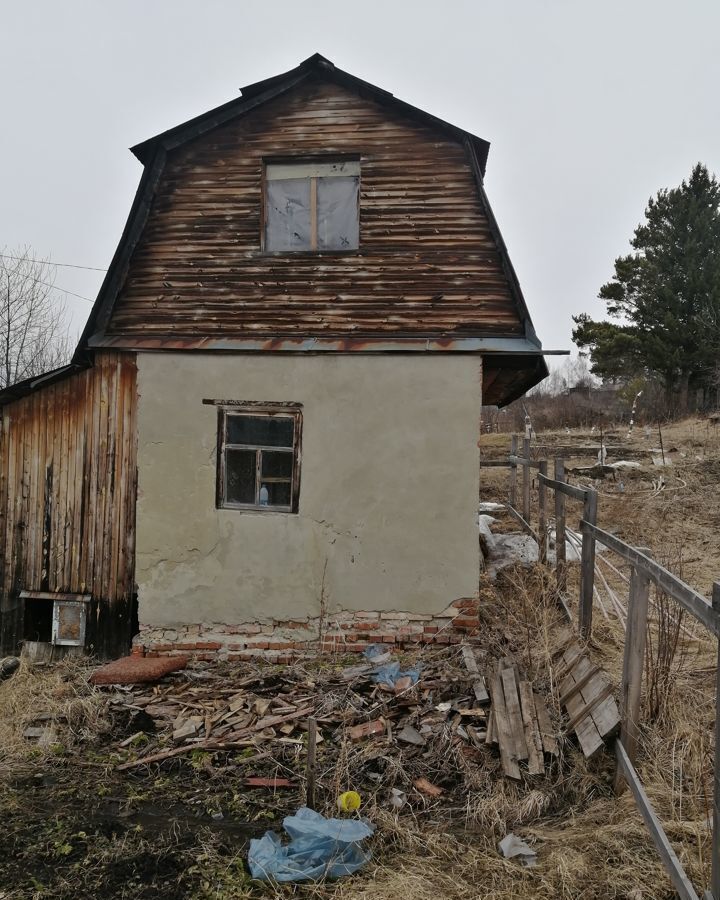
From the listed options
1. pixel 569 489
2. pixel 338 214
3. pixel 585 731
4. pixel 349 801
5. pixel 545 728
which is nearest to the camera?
pixel 349 801

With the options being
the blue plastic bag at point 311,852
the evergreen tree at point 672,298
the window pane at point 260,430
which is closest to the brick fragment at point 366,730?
the blue plastic bag at point 311,852

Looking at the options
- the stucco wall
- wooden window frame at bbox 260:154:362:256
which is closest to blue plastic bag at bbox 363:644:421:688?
the stucco wall

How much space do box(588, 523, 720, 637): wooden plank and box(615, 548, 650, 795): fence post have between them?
0.35ft

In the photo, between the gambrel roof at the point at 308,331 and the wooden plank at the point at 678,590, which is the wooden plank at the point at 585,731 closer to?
the wooden plank at the point at 678,590

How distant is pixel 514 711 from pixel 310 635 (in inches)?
103

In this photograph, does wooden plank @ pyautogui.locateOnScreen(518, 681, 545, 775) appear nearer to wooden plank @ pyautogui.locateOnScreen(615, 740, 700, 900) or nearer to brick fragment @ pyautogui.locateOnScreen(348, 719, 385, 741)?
wooden plank @ pyautogui.locateOnScreen(615, 740, 700, 900)

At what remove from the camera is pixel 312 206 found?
7066 millimetres

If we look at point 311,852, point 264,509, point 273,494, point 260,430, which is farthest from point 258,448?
point 311,852

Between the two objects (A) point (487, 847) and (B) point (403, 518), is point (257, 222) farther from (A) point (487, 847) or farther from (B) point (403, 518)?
(A) point (487, 847)

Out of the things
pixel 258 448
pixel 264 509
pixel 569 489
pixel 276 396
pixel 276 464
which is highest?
pixel 276 396

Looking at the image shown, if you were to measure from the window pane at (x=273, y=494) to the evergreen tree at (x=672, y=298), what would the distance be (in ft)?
87.3

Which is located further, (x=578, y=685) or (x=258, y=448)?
(x=258, y=448)

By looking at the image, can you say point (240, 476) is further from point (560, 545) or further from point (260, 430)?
point (560, 545)

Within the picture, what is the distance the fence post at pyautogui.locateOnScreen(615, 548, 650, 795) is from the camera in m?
3.68
